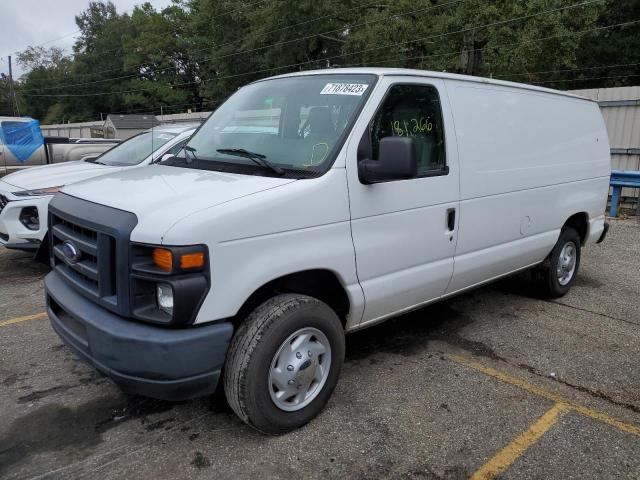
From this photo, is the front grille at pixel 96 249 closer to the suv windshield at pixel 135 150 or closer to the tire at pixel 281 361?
the tire at pixel 281 361

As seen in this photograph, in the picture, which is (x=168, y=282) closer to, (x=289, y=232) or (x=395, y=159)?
(x=289, y=232)

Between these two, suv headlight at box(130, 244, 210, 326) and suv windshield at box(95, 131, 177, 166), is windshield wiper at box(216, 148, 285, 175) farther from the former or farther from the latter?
suv windshield at box(95, 131, 177, 166)

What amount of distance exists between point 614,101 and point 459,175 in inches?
448

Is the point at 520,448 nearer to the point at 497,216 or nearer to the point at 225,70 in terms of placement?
the point at 497,216

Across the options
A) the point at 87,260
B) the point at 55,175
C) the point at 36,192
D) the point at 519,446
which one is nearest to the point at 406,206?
the point at 519,446

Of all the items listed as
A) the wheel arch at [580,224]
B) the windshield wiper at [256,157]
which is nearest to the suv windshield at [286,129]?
the windshield wiper at [256,157]

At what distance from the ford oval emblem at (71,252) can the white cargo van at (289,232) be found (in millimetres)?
12

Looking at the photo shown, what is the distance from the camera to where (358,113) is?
327cm

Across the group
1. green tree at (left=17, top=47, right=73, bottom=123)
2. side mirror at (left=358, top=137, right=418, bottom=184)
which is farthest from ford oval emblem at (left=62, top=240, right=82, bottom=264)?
green tree at (left=17, top=47, right=73, bottom=123)

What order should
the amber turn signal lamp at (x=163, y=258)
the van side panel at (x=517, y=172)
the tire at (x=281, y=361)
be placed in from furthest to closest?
the van side panel at (x=517, y=172), the tire at (x=281, y=361), the amber turn signal lamp at (x=163, y=258)

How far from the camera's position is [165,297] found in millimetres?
2576

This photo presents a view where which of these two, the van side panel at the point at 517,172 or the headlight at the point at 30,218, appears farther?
the headlight at the point at 30,218

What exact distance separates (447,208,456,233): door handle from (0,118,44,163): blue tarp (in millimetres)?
12194

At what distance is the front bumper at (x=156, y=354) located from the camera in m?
2.54
